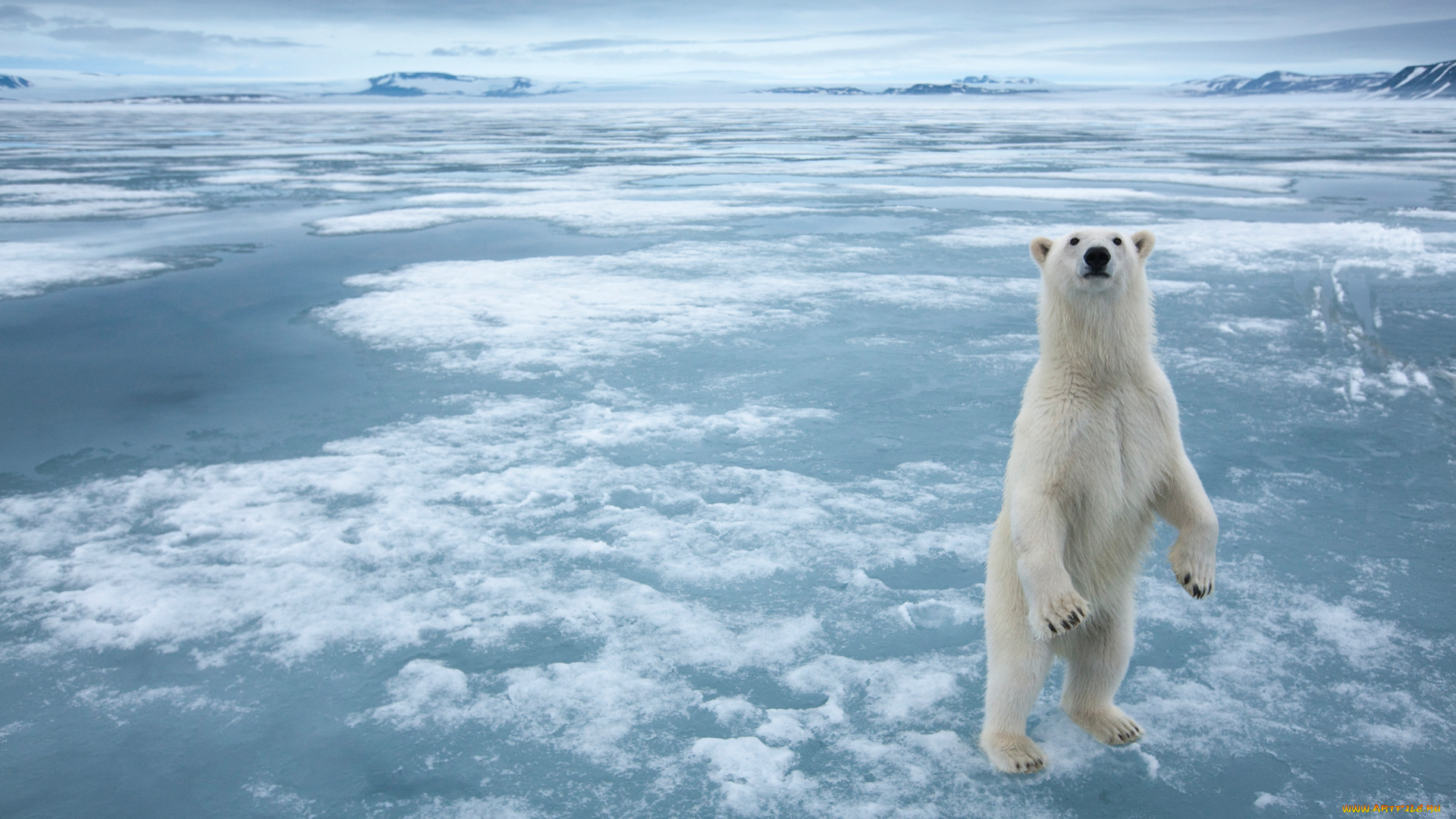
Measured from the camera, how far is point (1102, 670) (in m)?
2.20

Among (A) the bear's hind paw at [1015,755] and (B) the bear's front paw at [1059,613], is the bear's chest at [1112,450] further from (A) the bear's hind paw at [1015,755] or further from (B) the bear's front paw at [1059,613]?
(A) the bear's hind paw at [1015,755]

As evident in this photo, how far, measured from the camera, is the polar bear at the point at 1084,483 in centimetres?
192

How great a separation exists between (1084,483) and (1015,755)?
658 millimetres

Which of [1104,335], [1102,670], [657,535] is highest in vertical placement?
[1104,335]

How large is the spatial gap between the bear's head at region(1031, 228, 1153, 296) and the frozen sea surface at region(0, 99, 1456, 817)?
110 cm

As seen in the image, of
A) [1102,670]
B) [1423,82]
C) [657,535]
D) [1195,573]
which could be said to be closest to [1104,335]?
[1195,573]

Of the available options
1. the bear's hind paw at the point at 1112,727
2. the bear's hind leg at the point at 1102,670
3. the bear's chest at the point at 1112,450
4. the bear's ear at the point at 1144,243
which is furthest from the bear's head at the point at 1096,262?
the bear's hind paw at the point at 1112,727

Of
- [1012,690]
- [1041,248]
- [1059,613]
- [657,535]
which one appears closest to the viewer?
[1059,613]

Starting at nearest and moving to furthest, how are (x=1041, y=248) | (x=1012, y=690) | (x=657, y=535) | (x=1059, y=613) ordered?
1. (x=1059, y=613)
2. (x=1012, y=690)
3. (x=1041, y=248)
4. (x=657, y=535)

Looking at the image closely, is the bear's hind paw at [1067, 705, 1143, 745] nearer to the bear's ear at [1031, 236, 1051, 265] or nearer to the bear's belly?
the bear's belly

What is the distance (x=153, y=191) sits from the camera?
1335cm

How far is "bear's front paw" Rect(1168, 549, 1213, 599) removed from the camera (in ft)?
6.49

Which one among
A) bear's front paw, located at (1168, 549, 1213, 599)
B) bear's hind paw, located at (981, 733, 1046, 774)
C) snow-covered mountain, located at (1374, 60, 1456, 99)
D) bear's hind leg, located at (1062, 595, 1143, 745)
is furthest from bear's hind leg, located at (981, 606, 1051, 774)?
snow-covered mountain, located at (1374, 60, 1456, 99)

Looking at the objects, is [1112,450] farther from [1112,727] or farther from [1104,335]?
[1112,727]
